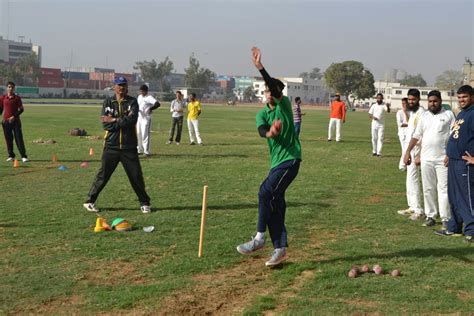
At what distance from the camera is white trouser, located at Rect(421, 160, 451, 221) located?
352 inches

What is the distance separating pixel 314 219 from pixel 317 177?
5.11 m

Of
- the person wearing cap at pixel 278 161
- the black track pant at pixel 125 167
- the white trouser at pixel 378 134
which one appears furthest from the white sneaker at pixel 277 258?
the white trouser at pixel 378 134

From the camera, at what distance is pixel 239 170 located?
1557cm

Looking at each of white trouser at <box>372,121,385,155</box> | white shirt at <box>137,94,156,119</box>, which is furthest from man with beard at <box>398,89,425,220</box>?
white trouser at <box>372,121,385,155</box>

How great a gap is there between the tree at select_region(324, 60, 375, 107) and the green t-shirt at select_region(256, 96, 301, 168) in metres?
125

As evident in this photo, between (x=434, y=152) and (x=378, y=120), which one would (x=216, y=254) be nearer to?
(x=434, y=152)

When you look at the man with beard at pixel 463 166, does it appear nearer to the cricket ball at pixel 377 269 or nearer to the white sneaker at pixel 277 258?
the cricket ball at pixel 377 269

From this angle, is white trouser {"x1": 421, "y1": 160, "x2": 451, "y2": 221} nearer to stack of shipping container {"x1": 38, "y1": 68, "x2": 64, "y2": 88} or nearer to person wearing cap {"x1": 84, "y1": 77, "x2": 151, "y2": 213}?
person wearing cap {"x1": 84, "y1": 77, "x2": 151, "y2": 213}

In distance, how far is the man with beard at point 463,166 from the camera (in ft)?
26.8

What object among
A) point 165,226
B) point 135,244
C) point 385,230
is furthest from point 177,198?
point 385,230

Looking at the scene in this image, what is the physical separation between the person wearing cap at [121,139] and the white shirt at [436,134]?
15.7 feet

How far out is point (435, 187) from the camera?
9328mm

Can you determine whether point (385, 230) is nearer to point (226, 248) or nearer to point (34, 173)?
point (226, 248)

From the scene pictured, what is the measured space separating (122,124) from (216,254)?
11.3 feet
